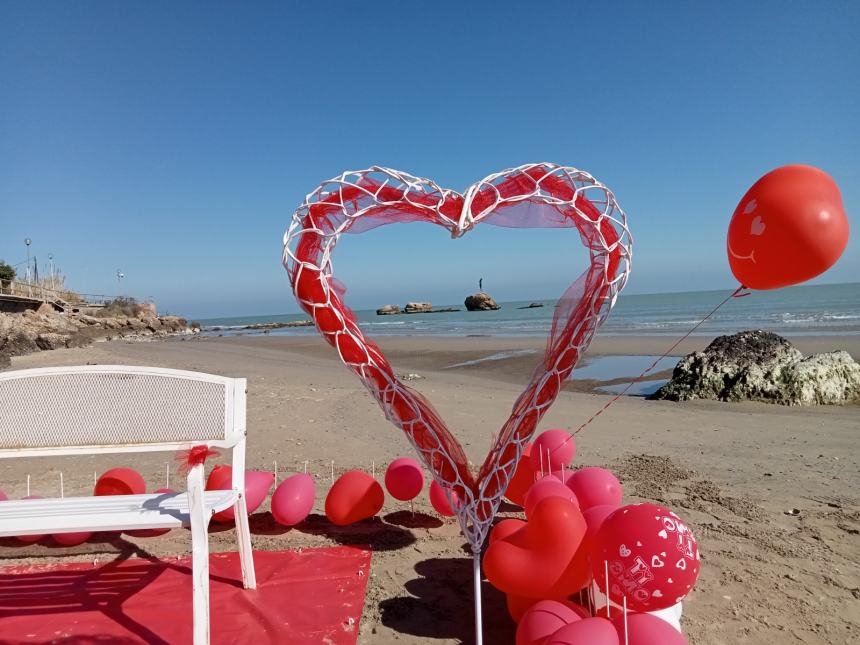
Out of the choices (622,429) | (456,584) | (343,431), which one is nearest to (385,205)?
(456,584)

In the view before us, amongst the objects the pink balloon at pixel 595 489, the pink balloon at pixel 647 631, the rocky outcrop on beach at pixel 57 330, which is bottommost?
the pink balloon at pixel 647 631

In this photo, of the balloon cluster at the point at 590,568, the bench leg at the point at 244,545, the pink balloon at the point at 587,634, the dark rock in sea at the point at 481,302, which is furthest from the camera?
the dark rock in sea at the point at 481,302

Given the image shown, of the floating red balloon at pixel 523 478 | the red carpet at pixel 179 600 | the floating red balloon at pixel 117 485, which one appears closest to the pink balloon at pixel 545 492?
the floating red balloon at pixel 523 478

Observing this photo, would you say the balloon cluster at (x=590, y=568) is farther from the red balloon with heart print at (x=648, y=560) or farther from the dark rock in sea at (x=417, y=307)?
the dark rock in sea at (x=417, y=307)

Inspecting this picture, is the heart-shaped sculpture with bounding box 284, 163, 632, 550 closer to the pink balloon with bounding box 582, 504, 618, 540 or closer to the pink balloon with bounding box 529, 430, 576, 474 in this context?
the pink balloon with bounding box 582, 504, 618, 540

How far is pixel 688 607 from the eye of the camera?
3188 millimetres

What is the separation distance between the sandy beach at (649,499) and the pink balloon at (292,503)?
0.16 m

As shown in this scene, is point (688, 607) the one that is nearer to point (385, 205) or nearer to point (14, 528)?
point (385, 205)

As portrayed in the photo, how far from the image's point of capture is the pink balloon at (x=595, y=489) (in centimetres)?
369

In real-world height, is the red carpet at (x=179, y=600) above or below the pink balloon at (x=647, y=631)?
below

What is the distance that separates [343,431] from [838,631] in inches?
227

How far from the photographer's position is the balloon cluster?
7.55ft

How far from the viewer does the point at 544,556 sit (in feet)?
8.73

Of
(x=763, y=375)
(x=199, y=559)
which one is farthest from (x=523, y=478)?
(x=763, y=375)
